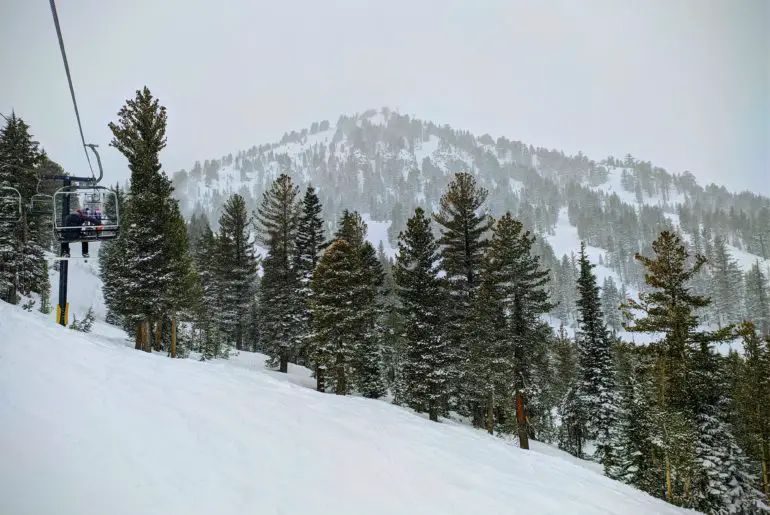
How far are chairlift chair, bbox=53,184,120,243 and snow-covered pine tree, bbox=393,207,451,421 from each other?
1410 cm

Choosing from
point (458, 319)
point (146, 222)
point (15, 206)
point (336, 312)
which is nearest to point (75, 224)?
point (146, 222)

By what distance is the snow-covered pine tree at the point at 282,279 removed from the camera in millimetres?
30031

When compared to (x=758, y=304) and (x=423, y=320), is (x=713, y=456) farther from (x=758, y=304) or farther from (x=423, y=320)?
(x=758, y=304)

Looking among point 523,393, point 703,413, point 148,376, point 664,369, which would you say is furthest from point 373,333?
point 148,376

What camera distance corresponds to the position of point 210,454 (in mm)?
6469

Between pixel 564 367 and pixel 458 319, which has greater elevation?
pixel 458 319

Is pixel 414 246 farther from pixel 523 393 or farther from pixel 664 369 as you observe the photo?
pixel 664 369

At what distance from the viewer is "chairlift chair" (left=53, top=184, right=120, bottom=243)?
41.5ft

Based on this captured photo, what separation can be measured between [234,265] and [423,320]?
22.5m

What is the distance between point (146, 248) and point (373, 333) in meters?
16.5

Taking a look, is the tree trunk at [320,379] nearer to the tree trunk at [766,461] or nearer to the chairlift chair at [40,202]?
the chairlift chair at [40,202]

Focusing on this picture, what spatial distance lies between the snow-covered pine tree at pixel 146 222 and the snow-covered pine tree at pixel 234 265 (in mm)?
14670

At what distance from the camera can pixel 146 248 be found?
22.2 m

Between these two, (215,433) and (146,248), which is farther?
(146,248)
